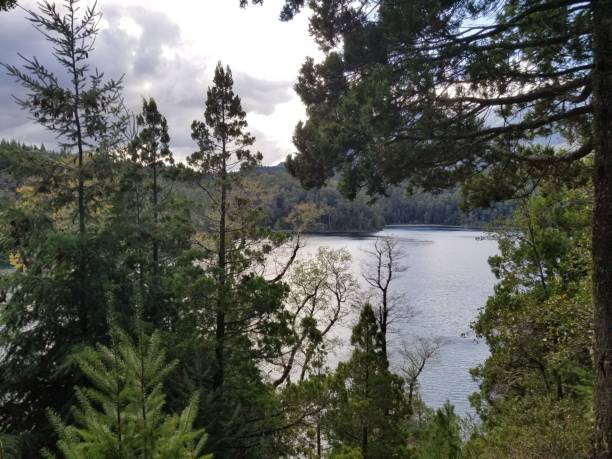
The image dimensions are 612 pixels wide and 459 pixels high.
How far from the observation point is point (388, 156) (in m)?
6.82

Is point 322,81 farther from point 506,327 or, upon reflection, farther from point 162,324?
point 506,327

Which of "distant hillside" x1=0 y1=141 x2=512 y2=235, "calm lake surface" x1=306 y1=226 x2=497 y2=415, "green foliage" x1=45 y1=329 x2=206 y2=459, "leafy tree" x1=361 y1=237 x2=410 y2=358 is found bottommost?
"calm lake surface" x1=306 y1=226 x2=497 y2=415

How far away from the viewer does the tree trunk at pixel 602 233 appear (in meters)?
5.36

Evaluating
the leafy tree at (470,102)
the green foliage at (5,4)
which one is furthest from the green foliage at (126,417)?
the leafy tree at (470,102)

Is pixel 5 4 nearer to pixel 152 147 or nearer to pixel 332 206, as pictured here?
pixel 152 147

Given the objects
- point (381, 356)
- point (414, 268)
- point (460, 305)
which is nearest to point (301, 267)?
point (381, 356)

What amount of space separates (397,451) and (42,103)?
13703 mm

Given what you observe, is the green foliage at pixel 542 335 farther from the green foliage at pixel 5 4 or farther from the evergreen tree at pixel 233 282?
the green foliage at pixel 5 4

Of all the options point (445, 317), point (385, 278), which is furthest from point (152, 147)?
point (445, 317)

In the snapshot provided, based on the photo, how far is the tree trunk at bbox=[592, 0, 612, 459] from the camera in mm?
5359

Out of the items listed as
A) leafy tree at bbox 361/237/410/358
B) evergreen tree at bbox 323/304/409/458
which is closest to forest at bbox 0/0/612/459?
evergreen tree at bbox 323/304/409/458

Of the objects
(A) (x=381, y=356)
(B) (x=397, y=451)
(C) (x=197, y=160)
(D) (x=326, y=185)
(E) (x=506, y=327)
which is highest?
(C) (x=197, y=160)

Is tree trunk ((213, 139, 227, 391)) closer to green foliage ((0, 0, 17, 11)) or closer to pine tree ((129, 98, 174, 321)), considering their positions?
pine tree ((129, 98, 174, 321))

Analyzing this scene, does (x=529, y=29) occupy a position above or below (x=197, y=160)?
above
